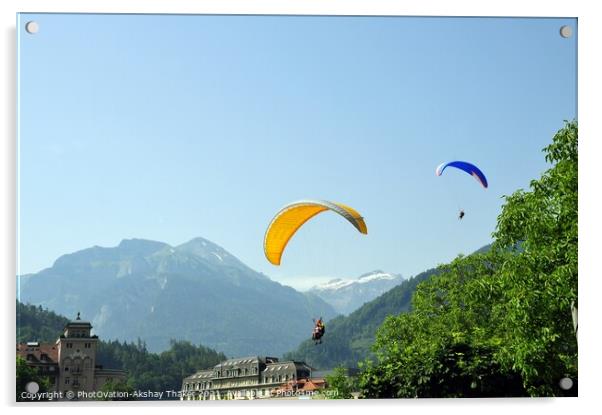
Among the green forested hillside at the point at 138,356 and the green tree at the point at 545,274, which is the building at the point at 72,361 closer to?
the green forested hillside at the point at 138,356

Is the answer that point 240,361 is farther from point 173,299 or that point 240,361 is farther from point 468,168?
point 468,168

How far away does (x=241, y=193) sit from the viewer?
8.21 metres

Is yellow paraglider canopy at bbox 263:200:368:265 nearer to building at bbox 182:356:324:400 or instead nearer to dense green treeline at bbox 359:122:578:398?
building at bbox 182:356:324:400

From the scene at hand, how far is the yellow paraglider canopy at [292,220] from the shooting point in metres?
7.93

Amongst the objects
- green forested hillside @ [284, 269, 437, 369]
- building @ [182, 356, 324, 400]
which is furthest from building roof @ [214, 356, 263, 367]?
green forested hillside @ [284, 269, 437, 369]

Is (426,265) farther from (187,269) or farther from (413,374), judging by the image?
(187,269)

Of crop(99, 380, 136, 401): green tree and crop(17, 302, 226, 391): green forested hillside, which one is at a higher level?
crop(17, 302, 226, 391): green forested hillside

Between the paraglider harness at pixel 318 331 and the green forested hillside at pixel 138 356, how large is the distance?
0.96 metres

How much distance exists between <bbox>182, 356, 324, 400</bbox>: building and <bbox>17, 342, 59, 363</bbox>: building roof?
4.08 feet

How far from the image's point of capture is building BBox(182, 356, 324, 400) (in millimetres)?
7727

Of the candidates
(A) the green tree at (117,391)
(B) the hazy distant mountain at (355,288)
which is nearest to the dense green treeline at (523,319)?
(B) the hazy distant mountain at (355,288)

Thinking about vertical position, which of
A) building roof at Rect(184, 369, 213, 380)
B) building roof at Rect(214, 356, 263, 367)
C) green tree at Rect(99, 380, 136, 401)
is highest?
building roof at Rect(214, 356, 263, 367)

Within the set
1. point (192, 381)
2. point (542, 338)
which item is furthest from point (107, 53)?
point (542, 338)

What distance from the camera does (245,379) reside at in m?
7.90
